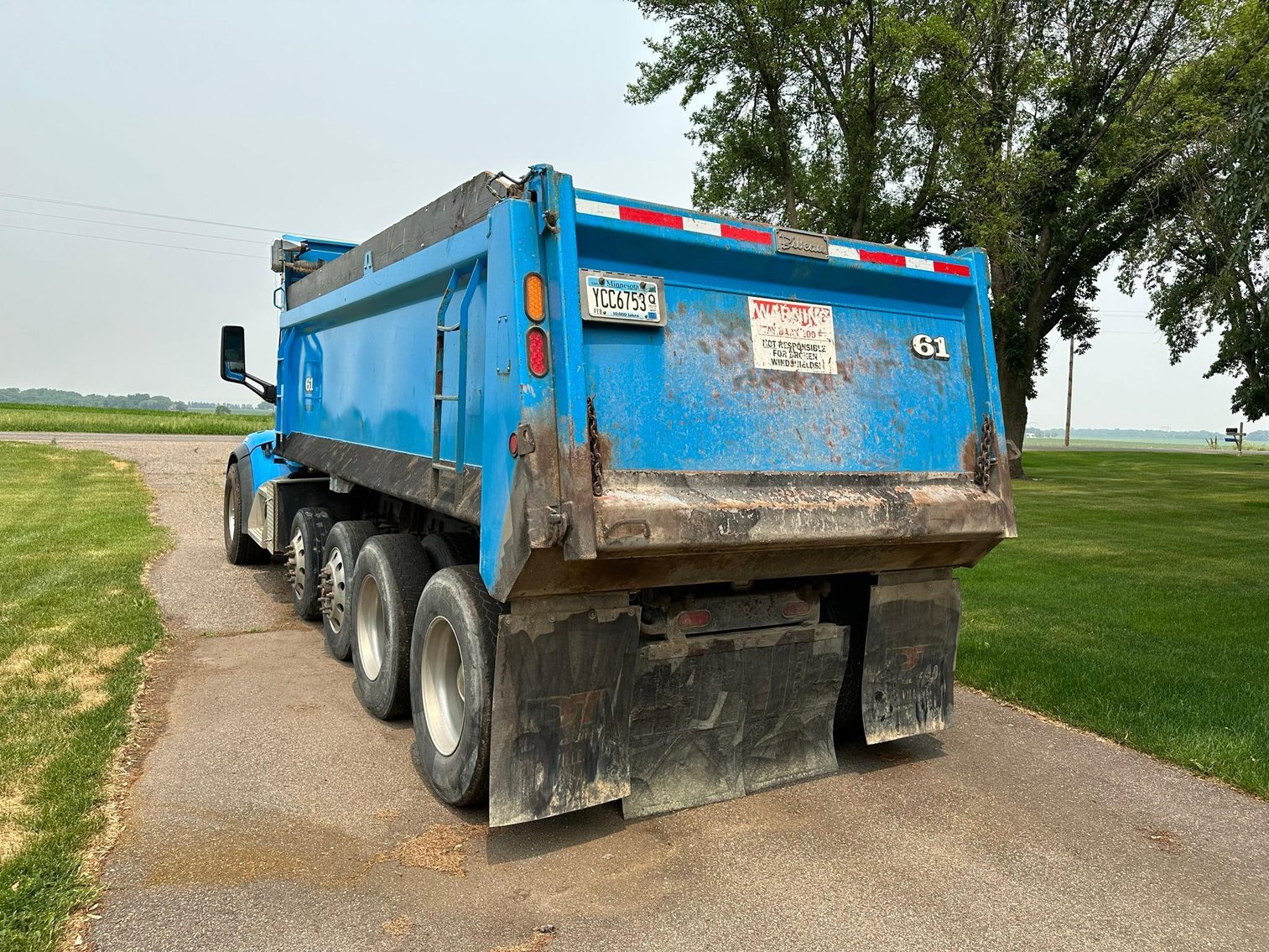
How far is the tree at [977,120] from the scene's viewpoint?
67.9 ft

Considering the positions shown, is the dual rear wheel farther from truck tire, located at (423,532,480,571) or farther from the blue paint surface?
the blue paint surface

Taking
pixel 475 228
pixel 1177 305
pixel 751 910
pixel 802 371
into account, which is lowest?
pixel 751 910

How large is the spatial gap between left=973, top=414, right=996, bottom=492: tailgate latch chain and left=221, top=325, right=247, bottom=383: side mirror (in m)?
6.43

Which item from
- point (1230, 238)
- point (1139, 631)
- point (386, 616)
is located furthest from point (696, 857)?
point (1230, 238)

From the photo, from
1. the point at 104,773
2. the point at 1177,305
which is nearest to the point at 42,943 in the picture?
the point at 104,773

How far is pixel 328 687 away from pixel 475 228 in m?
3.10

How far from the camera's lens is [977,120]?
21328mm

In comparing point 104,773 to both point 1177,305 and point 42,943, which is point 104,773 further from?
point 1177,305

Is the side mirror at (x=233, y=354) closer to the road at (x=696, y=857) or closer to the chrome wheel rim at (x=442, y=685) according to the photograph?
the road at (x=696, y=857)

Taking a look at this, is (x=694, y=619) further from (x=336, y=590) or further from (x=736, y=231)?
(x=336, y=590)

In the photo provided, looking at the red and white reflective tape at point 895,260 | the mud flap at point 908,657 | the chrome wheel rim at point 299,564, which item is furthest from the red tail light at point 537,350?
the chrome wheel rim at point 299,564

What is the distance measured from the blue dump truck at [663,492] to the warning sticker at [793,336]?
0.01 meters

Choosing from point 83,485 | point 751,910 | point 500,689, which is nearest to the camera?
point 751,910

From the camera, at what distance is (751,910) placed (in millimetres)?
3189
